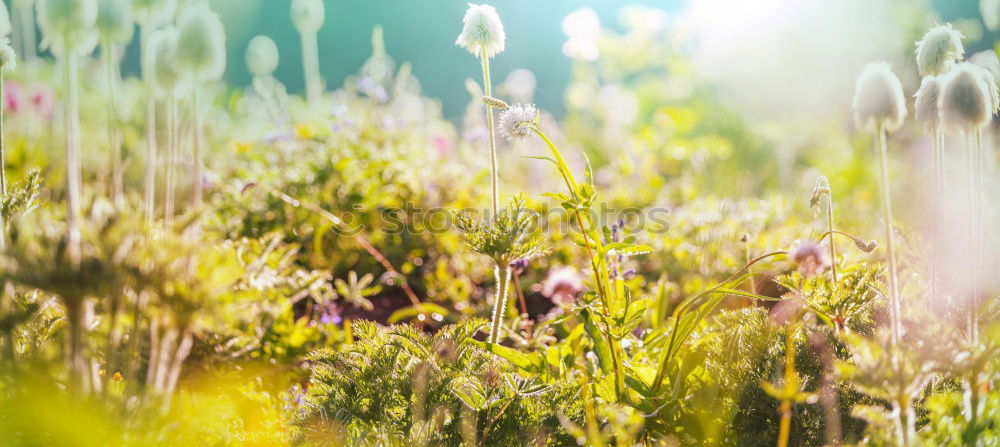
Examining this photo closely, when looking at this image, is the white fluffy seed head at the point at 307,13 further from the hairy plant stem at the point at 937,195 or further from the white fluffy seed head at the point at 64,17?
the hairy plant stem at the point at 937,195

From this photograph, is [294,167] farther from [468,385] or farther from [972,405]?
[972,405]

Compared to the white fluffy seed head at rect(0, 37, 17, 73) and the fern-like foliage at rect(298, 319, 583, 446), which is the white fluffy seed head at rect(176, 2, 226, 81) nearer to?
the white fluffy seed head at rect(0, 37, 17, 73)

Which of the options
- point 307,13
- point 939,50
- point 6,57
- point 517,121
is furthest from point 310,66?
point 939,50

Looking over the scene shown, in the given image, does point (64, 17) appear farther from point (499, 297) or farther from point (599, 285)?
point (599, 285)

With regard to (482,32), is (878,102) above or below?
below

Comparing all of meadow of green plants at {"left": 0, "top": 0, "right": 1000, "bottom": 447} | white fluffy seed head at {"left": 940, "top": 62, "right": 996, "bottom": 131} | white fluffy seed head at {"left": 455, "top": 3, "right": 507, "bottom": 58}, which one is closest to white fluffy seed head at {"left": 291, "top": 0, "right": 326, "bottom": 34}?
meadow of green plants at {"left": 0, "top": 0, "right": 1000, "bottom": 447}
